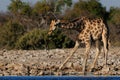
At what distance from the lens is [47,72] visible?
15570mm

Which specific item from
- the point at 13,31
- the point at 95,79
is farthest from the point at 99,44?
the point at 13,31

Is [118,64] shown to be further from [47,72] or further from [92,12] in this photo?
[92,12]

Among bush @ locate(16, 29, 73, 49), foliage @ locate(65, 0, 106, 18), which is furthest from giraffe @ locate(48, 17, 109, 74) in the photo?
foliage @ locate(65, 0, 106, 18)

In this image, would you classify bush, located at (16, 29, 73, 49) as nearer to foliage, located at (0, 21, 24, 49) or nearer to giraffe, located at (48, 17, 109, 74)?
foliage, located at (0, 21, 24, 49)

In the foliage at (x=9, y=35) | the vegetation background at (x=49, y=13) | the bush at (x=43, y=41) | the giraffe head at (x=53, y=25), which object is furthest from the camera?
the vegetation background at (x=49, y=13)

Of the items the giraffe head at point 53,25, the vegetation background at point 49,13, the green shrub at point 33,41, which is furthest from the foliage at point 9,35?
the giraffe head at point 53,25

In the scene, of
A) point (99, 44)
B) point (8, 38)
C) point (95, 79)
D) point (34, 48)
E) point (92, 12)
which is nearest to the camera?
point (95, 79)

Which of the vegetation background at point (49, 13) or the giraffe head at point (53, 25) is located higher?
the vegetation background at point (49, 13)

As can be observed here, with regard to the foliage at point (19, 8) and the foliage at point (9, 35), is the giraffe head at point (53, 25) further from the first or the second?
the foliage at point (19, 8)

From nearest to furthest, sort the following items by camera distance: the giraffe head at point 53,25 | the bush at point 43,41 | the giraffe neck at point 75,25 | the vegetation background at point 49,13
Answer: the giraffe head at point 53,25, the giraffe neck at point 75,25, the bush at point 43,41, the vegetation background at point 49,13

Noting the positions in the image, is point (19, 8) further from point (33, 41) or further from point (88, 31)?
point (88, 31)

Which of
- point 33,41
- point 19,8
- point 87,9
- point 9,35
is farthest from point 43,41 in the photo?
point 87,9

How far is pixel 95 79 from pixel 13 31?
18.1 m

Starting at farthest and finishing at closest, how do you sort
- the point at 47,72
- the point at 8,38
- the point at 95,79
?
1. the point at 8,38
2. the point at 47,72
3. the point at 95,79
